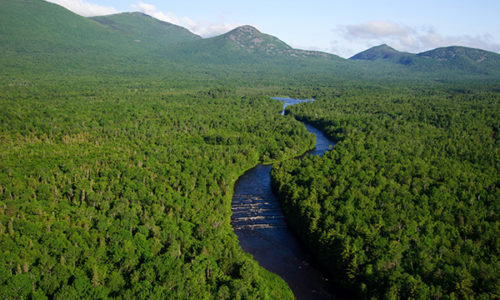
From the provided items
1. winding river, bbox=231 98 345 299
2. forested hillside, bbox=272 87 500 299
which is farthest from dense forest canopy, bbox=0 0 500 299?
winding river, bbox=231 98 345 299

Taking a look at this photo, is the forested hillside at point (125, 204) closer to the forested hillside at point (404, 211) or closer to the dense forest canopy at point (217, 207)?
the dense forest canopy at point (217, 207)

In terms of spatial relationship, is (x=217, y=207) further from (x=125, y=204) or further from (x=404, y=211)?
(x=404, y=211)

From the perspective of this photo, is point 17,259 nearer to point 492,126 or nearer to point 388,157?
point 388,157

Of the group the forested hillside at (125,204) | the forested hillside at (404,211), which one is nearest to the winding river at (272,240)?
the forested hillside at (404,211)

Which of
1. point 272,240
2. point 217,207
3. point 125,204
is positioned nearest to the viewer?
point 125,204

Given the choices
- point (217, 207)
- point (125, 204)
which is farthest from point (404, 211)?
point (125, 204)
